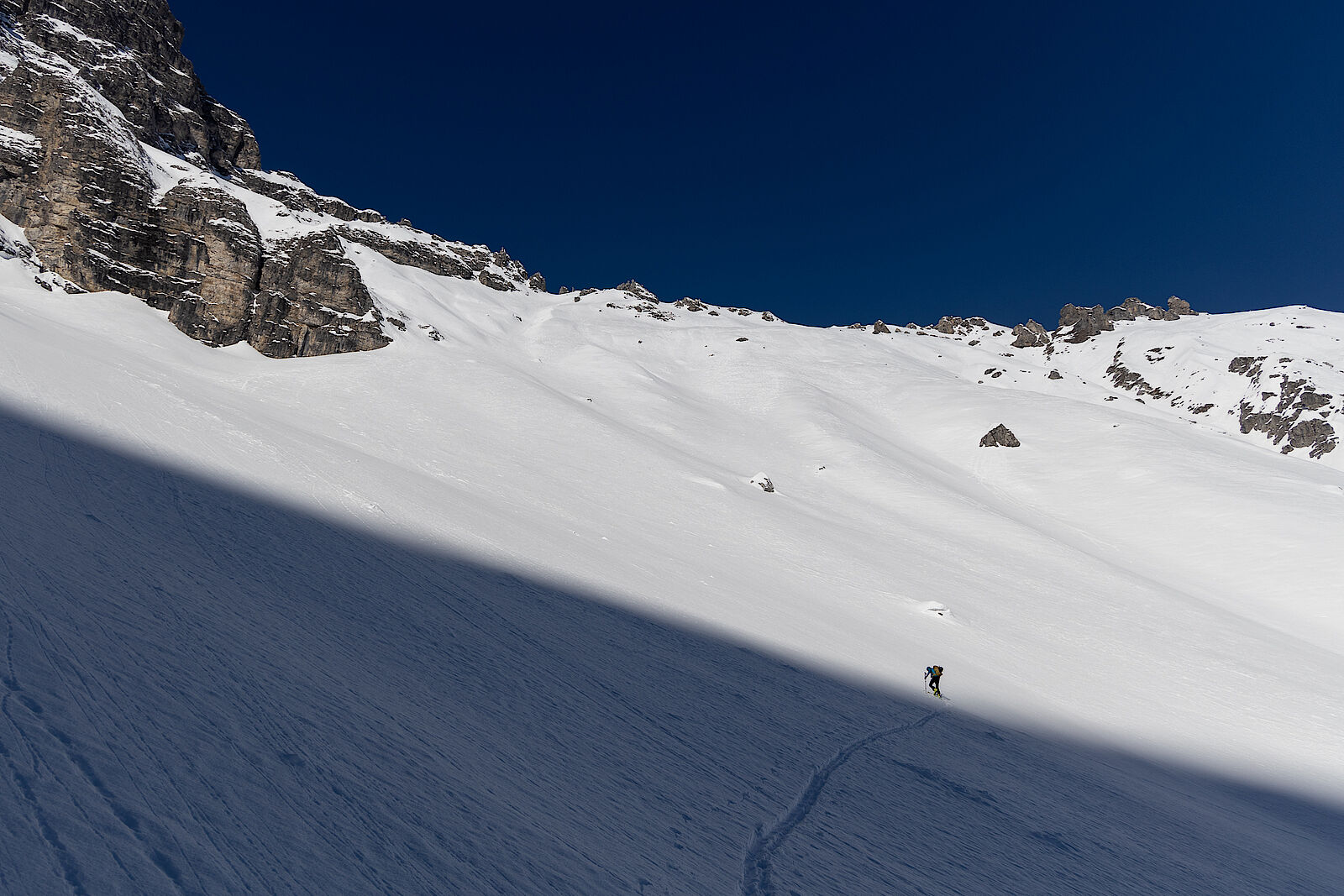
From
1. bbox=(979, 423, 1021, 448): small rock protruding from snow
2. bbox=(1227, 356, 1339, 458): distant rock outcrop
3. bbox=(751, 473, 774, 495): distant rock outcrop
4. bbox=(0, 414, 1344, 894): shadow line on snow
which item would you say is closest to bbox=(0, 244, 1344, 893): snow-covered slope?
bbox=(0, 414, 1344, 894): shadow line on snow

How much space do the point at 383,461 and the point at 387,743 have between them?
1777 centimetres

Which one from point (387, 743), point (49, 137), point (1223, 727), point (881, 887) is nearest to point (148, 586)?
Result: point (387, 743)

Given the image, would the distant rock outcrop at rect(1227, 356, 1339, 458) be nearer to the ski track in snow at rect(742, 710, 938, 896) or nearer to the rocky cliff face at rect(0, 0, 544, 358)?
the ski track in snow at rect(742, 710, 938, 896)

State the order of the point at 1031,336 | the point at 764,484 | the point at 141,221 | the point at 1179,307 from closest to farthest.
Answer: the point at 764,484 → the point at 141,221 → the point at 1031,336 → the point at 1179,307

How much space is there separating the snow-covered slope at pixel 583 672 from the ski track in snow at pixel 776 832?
38mm

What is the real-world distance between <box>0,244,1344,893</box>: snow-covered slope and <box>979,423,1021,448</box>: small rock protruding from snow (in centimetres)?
1666

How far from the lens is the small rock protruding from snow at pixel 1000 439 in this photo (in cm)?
4872

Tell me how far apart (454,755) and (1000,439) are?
169 feet

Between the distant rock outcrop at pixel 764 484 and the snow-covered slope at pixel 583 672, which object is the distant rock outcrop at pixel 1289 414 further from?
the distant rock outcrop at pixel 764 484

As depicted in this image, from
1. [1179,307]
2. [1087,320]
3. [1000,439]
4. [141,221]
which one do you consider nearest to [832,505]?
[1000,439]

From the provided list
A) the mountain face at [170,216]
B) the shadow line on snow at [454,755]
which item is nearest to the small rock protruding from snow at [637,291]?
the mountain face at [170,216]

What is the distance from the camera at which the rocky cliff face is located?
43.8 m

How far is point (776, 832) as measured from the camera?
5.32m

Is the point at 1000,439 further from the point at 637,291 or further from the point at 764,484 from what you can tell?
the point at 637,291
